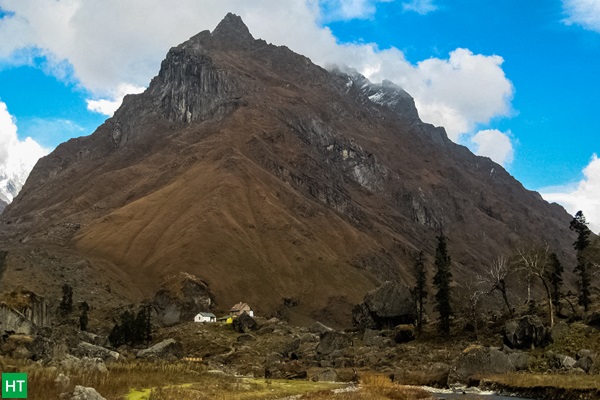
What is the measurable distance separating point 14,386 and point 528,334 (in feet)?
154

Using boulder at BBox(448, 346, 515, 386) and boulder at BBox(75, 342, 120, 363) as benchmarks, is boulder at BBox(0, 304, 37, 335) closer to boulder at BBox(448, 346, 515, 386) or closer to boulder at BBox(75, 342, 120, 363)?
boulder at BBox(75, 342, 120, 363)

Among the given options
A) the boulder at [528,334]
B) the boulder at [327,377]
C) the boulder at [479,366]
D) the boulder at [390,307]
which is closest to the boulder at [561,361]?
the boulder at [479,366]

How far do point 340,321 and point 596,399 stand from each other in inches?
5518

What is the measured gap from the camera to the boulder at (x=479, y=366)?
1731 inches

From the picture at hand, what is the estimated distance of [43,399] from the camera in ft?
72.9

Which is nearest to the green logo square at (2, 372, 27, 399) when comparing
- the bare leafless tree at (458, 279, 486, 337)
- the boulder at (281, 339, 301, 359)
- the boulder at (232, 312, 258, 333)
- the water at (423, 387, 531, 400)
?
the water at (423, 387, 531, 400)

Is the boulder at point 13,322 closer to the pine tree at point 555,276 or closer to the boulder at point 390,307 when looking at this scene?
the boulder at point 390,307

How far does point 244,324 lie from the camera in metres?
104

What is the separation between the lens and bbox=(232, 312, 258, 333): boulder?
10312 cm

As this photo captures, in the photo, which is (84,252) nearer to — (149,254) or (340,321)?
(149,254)

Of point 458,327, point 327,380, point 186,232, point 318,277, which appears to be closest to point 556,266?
point 458,327

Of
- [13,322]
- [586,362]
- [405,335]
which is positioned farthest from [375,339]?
[13,322]

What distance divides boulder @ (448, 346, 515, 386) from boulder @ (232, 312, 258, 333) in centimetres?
6269

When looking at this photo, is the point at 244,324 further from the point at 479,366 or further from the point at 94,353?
the point at 479,366
